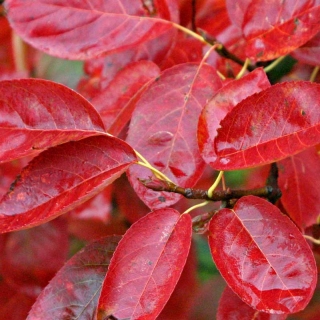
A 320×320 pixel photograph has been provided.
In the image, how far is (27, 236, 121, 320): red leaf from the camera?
25.7 inches

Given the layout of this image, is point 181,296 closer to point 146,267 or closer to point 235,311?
point 235,311

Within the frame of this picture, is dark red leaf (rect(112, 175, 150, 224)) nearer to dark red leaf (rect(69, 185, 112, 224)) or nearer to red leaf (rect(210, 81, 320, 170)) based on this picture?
dark red leaf (rect(69, 185, 112, 224))

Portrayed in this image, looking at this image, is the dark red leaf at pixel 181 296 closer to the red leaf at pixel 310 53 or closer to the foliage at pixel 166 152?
the foliage at pixel 166 152

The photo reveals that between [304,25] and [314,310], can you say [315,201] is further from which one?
[314,310]

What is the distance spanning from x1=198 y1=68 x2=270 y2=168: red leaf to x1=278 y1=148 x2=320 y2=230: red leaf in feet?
0.72

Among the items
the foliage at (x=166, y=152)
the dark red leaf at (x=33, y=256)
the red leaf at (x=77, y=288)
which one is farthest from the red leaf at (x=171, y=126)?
the dark red leaf at (x=33, y=256)

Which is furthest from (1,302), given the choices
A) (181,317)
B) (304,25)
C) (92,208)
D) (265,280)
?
(304,25)

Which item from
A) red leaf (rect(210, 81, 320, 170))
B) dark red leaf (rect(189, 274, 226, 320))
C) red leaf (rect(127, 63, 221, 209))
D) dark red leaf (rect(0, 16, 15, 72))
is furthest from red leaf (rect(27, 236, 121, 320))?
dark red leaf (rect(0, 16, 15, 72))

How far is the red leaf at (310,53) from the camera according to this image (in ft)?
2.51

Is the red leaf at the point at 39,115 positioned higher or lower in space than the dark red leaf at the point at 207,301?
higher

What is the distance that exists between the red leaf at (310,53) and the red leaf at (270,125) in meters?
0.22

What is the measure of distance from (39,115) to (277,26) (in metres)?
0.36

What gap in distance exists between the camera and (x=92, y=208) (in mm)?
1051

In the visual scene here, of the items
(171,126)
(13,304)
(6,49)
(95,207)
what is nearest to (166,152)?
(171,126)
